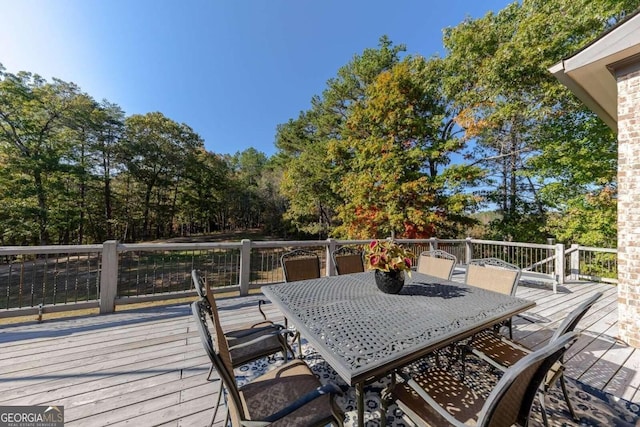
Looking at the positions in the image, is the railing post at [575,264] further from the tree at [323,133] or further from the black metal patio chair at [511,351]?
the tree at [323,133]

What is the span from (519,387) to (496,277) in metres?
1.78

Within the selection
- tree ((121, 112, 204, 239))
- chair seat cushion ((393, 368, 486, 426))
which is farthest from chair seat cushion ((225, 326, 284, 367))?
tree ((121, 112, 204, 239))

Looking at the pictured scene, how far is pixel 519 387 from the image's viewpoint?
3.60 feet

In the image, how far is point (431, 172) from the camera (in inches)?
417

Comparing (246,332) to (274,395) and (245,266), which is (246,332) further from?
(245,266)

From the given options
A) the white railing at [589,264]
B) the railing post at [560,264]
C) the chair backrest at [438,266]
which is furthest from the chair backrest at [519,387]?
the white railing at [589,264]

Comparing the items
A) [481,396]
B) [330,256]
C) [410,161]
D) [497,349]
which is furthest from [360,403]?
[410,161]

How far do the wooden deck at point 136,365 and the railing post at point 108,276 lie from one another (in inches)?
8.2

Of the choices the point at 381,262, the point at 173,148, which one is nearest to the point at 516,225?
the point at 381,262

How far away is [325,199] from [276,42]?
8503 mm

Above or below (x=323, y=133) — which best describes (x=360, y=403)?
below

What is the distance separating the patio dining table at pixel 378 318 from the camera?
4.19 feet

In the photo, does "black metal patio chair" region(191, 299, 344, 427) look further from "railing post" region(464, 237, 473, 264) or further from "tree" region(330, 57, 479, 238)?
"tree" region(330, 57, 479, 238)

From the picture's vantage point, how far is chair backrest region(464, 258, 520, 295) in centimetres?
243
